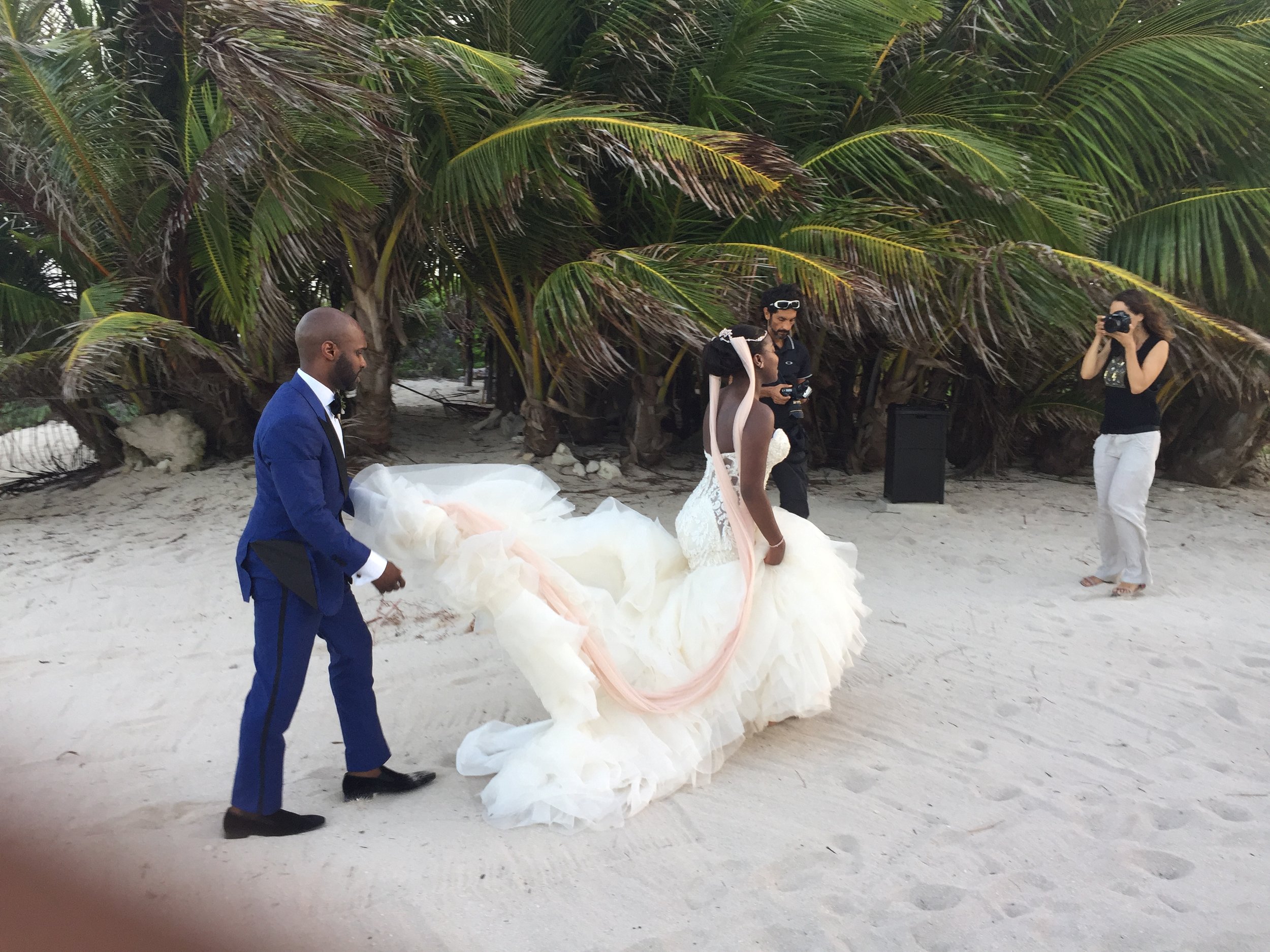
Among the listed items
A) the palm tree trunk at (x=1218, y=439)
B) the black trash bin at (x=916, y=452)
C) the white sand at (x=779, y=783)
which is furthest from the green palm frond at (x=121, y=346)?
the palm tree trunk at (x=1218, y=439)

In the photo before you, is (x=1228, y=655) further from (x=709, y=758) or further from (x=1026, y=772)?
(x=709, y=758)

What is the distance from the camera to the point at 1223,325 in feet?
21.0

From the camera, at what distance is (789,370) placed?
5809 millimetres

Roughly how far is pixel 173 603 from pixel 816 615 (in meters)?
4.09

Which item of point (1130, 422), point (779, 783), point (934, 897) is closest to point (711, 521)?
point (779, 783)

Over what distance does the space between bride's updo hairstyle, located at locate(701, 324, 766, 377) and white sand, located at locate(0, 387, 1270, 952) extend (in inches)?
62.1

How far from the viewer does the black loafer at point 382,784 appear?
3.61 metres

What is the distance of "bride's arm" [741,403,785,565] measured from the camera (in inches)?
146

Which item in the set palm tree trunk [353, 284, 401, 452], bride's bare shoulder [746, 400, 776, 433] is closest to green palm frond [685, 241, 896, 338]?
bride's bare shoulder [746, 400, 776, 433]

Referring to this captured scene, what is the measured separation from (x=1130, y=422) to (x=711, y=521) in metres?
3.30

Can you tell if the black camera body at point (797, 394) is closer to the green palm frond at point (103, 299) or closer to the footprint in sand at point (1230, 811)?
the footprint in sand at point (1230, 811)

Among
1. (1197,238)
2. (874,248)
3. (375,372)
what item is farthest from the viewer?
(375,372)

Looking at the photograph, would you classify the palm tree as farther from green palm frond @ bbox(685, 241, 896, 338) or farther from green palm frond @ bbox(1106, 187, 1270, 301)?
green palm frond @ bbox(1106, 187, 1270, 301)

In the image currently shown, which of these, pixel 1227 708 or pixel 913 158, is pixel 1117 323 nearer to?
pixel 913 158
